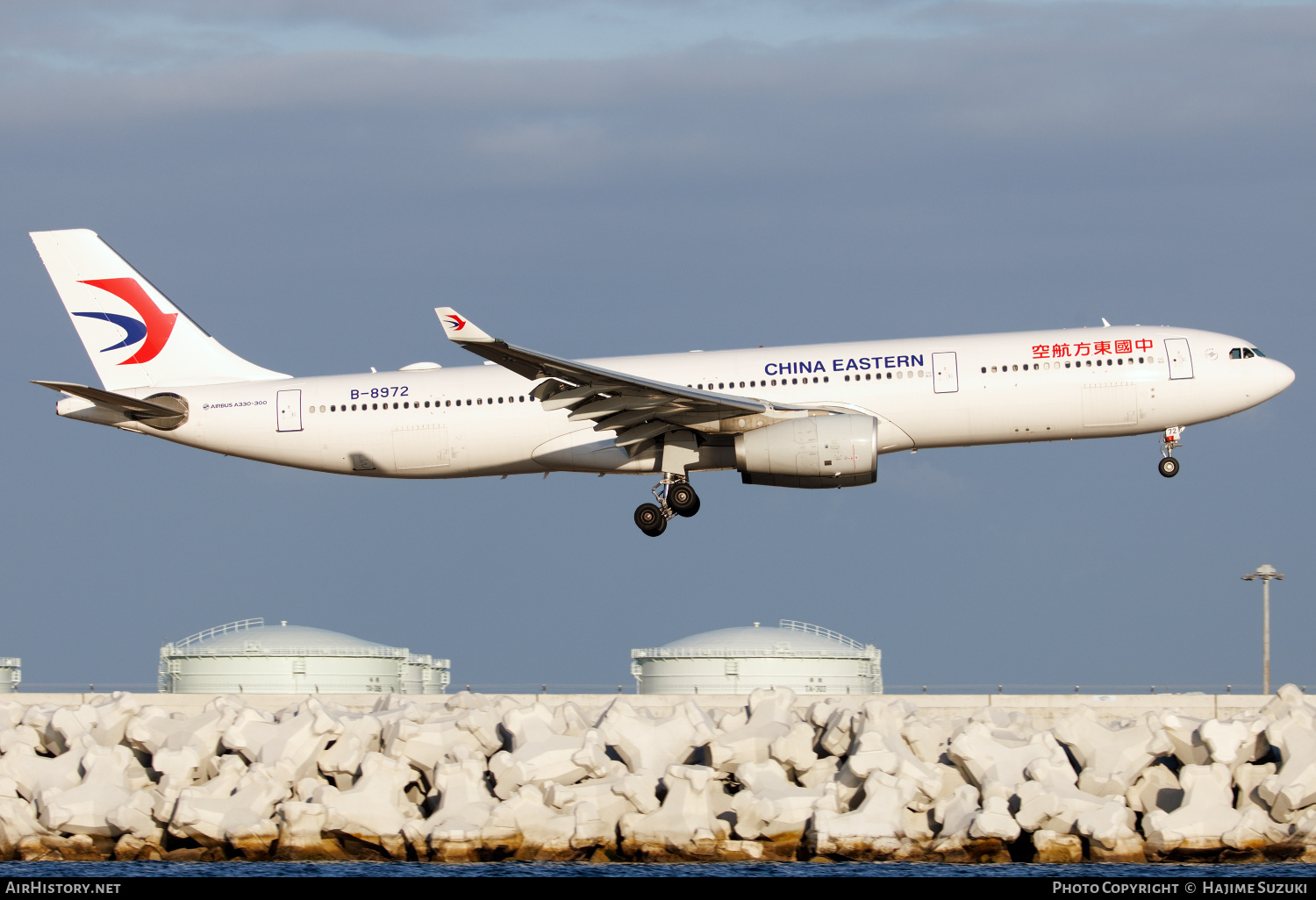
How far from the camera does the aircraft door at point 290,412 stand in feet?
142

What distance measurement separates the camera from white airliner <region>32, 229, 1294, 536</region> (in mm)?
39594

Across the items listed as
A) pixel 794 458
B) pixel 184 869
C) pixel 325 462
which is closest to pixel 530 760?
→ pixel 184 869

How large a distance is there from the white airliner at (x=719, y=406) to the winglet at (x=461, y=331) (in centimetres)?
97

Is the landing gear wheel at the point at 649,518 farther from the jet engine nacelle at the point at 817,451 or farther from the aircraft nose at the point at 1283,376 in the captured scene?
the aircraft nose at the point at 1283,376

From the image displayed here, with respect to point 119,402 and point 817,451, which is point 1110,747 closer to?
point 817,451

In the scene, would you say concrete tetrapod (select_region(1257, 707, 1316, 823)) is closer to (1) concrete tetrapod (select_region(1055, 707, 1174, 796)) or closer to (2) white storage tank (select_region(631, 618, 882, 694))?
(1) concrete tetrapod (select_region(1055, 707, 1174, 796))

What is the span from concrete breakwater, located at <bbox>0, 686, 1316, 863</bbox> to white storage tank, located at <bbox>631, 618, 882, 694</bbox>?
21.2 ft

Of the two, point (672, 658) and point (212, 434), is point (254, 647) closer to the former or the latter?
point (212, 434)

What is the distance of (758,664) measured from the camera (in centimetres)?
4369

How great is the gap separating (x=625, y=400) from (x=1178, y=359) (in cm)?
1297

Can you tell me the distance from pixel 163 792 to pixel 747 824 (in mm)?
11677

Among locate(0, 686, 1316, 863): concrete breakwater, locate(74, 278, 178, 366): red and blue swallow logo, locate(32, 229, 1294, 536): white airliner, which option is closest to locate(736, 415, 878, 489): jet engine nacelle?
locate(32, 229, 1294, 536): white airliner

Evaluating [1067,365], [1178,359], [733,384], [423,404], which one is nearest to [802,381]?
[733,384]

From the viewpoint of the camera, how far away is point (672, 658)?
44469 millimetres
